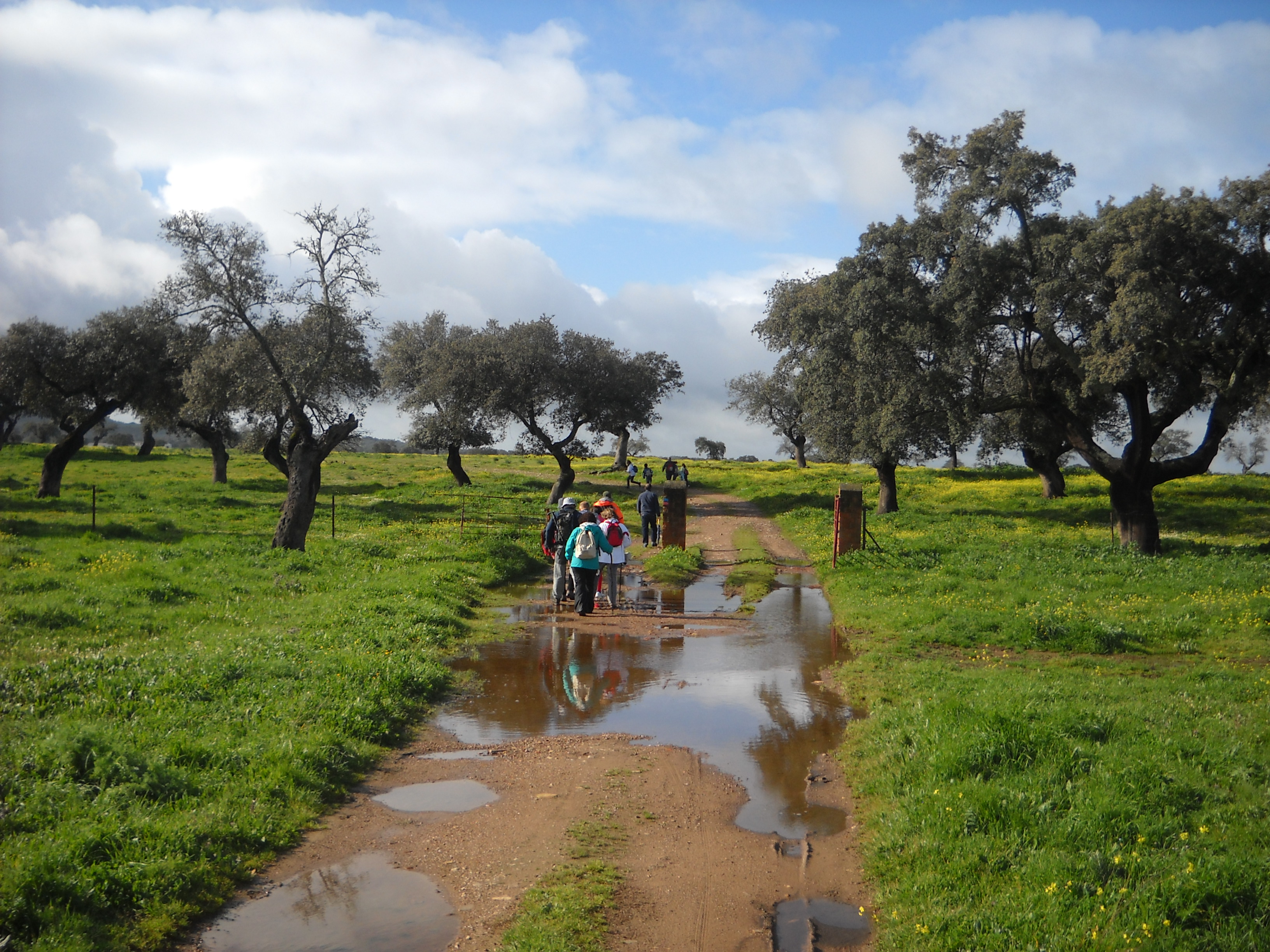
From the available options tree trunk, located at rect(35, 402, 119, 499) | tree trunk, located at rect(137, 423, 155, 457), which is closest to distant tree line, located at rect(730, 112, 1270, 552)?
tree trunk, located at rect(35, 402, 119, 499)

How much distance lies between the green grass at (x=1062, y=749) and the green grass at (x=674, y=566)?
3.25 meters

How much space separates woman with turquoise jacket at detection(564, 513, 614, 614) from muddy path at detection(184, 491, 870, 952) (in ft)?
8.93

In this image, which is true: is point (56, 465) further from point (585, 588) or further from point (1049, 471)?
point (1049, 471)

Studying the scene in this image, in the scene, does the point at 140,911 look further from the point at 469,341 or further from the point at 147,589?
the point at 469,341

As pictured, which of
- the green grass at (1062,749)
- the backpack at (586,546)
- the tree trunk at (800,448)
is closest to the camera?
the green grass at (1062,749)

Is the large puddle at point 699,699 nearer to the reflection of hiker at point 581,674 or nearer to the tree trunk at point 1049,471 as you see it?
the reflection of hiker at point 581,674

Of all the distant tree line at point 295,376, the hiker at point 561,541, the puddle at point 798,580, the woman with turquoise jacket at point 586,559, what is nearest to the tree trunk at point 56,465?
the distant tree line at point 295,376

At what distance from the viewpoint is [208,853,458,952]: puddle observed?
5234 millimetres

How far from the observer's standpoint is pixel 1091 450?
23766 millimetres

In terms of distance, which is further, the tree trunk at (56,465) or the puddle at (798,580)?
the tree trunk at (56,465)

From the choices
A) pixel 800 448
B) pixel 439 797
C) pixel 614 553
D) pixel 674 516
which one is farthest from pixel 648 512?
pixel 800 448

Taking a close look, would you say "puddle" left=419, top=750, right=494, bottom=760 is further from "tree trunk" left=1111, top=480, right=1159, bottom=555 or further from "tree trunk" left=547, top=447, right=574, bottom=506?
"tree trunk" left=547, top=447, right=574, bottom=506

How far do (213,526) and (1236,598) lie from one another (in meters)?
24.9

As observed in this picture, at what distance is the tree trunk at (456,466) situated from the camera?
4331cm
